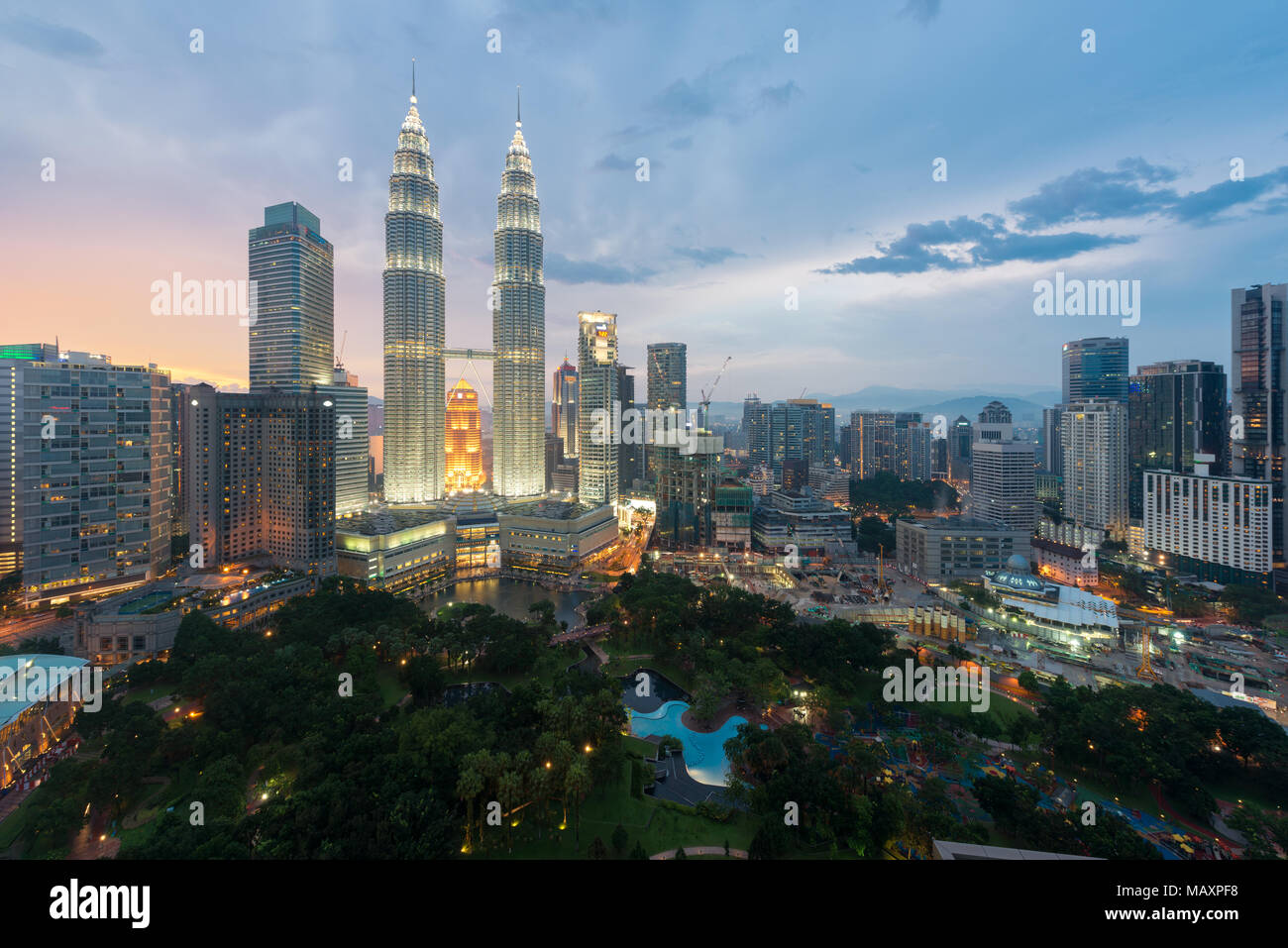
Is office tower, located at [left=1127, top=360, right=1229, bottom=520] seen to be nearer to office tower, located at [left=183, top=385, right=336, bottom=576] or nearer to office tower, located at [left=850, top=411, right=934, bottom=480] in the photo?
office tower, located at [left=850, top=411, right=934, bottom=480]

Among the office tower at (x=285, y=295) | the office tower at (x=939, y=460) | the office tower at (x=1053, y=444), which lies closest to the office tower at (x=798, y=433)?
the office tower at (x=939, y=460)

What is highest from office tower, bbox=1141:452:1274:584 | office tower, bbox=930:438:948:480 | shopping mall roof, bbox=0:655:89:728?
office tower, bbox=930:438:948:480

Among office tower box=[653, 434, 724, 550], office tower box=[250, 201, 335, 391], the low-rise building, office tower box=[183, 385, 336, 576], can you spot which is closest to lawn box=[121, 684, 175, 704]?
office tower box=[183, 385, 336, 576]

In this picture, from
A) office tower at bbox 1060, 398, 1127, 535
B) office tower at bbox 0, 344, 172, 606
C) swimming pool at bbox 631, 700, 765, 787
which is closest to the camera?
swimming pool at bbox 631, 700, 765, 787

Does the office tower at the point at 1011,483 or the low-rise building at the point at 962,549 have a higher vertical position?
the office tower at the point at 1011,483

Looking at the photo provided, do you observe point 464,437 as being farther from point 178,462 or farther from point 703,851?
point 703,851

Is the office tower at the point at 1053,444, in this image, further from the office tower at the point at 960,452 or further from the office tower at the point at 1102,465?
the office tower at the point at 1102,465
